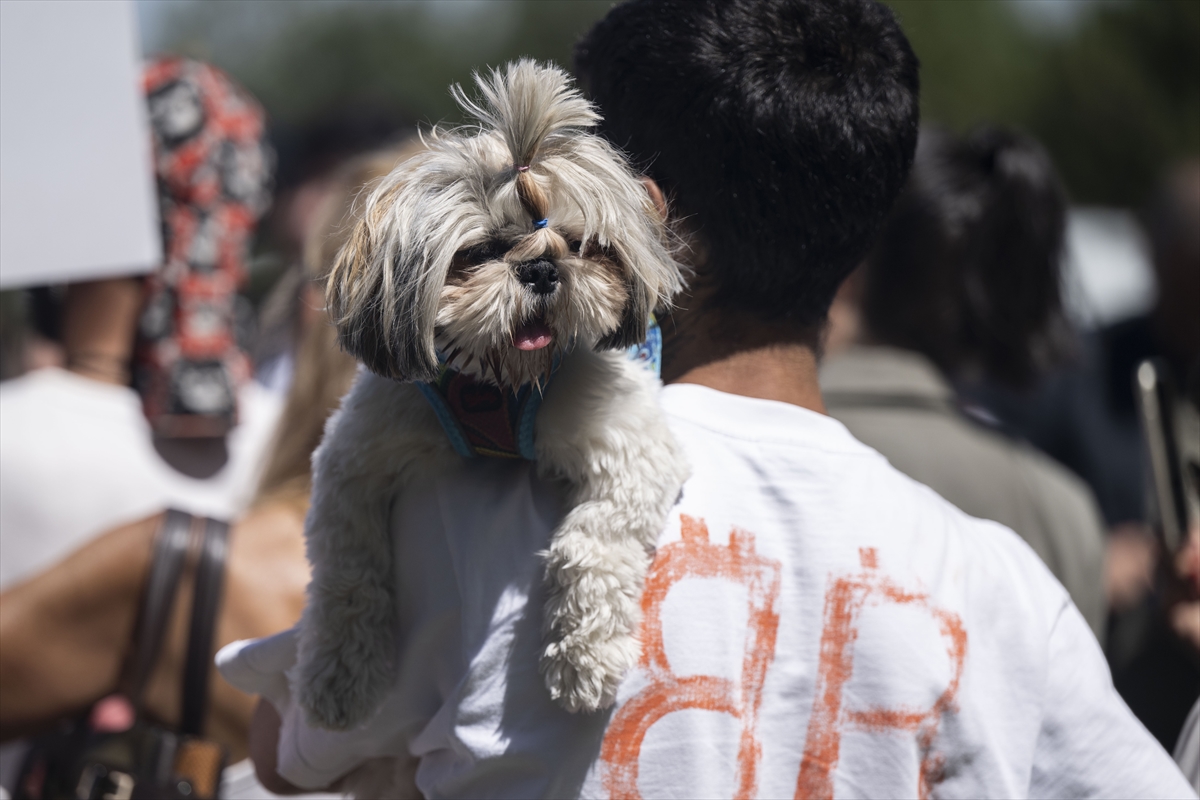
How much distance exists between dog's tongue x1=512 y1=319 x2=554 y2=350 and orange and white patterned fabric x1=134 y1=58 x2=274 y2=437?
230 centimetres

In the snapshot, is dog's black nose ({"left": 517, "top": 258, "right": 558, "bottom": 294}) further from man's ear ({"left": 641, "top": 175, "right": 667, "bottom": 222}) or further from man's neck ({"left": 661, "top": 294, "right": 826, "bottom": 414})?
man's neck ({"left": 661, "top": 294, "right": 826, "bottom": 414})

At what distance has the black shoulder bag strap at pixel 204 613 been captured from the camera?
90.7 inches

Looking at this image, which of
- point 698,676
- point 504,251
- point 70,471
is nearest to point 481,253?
point 504,251

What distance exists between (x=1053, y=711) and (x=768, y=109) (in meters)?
1.00

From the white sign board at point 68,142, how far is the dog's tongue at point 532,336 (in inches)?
47.1

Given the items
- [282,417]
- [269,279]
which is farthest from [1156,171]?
[282,417]

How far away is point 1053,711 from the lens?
1.61m

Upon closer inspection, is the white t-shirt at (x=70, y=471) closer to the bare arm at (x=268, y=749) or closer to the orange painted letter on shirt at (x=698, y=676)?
the bare arm at (x=268, y=749)

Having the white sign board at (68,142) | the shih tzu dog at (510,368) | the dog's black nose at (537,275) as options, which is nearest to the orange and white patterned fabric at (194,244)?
the white sign board at (68,142)

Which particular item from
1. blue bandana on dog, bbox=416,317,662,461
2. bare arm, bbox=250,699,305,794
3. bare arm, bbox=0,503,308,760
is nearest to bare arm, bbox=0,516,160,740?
bare arm, bbox=0,503,308,760

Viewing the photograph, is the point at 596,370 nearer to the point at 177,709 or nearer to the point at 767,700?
the point at 767,700

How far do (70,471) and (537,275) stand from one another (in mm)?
2298

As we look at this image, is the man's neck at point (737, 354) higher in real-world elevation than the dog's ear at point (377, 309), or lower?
lower

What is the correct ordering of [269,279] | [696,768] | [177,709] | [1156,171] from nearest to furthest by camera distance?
[696,768], [177,709], [269,279], [1156,171]
